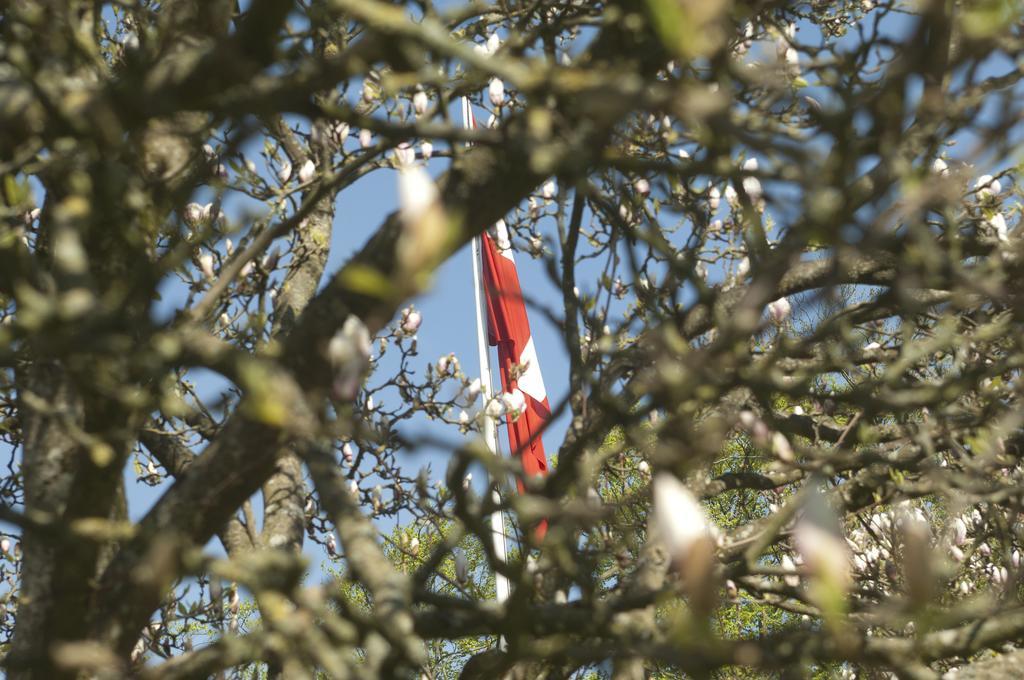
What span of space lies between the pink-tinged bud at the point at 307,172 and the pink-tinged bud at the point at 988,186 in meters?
3.01

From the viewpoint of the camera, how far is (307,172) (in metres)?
4.31

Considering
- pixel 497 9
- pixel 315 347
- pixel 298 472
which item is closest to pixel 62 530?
pixel 315 347

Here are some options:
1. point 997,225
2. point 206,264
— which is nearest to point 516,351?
point 206,264

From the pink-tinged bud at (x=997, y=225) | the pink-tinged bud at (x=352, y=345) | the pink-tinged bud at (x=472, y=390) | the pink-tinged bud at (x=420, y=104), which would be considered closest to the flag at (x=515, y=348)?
the pink-tinged bud at (x=472, y=390)

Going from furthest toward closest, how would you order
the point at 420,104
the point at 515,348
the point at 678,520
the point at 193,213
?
the point at 515,348, the point at 420,104, the point at 193,213, the point at 678,520

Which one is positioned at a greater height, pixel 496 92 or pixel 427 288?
pixel 496 92

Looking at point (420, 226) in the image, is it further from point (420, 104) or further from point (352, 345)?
point (420, 104)

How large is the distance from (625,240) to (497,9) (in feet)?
9.43

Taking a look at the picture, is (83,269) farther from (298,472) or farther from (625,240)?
(298,472)

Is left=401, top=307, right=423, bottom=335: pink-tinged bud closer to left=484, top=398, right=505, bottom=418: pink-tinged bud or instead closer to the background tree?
left=484, top=398, right=505, bottom=418: pink-tinged bud

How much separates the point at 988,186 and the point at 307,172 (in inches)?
124

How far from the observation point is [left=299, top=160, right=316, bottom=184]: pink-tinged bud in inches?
167

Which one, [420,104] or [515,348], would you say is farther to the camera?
[515,348]

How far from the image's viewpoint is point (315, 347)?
225 cm
